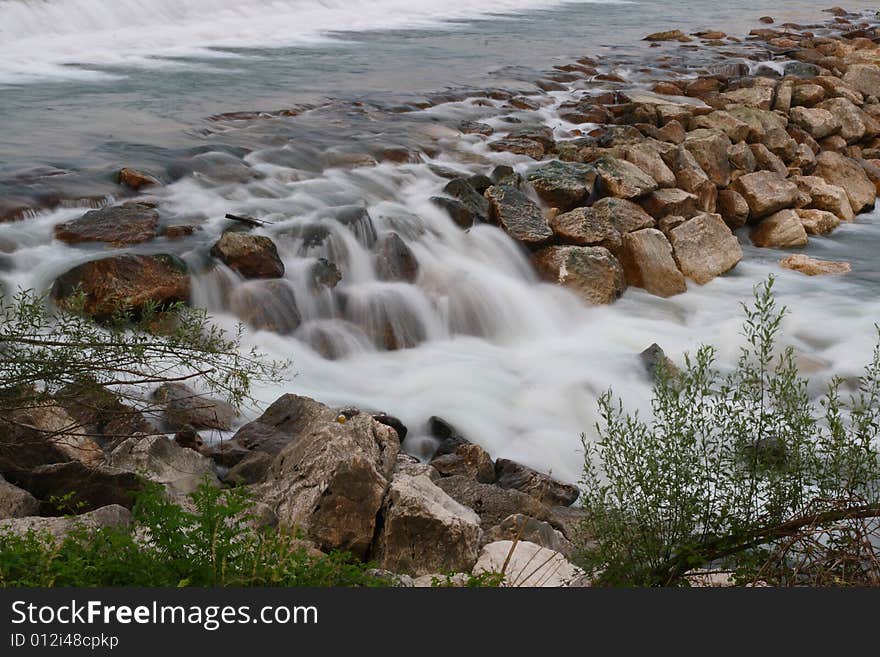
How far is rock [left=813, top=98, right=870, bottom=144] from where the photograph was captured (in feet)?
52.8

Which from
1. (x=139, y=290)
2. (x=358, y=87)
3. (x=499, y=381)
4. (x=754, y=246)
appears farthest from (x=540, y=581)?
(x=358, y=87)

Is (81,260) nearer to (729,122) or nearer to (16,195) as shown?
(16,195)

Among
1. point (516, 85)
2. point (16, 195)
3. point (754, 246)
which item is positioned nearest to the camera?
point (16, 195)

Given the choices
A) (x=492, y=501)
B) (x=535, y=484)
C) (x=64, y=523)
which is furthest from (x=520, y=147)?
(x=64, y=523)

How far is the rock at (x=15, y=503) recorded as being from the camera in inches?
196

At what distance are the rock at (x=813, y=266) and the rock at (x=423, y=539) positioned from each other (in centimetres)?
797

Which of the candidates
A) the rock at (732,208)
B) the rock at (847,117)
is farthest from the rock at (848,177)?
the rock at (732,208)

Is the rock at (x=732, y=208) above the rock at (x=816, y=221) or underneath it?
above

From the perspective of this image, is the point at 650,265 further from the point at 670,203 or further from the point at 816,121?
the point at 816,121

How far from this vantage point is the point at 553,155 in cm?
1362

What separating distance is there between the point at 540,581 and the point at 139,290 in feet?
15.8

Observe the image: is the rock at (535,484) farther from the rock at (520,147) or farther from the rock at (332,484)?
the rock at (520,147)

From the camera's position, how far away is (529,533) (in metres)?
5.62

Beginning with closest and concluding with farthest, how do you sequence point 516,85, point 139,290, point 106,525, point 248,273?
1. point 106,525
2. point 139,290
3. point 248,273
4. point 516,85
